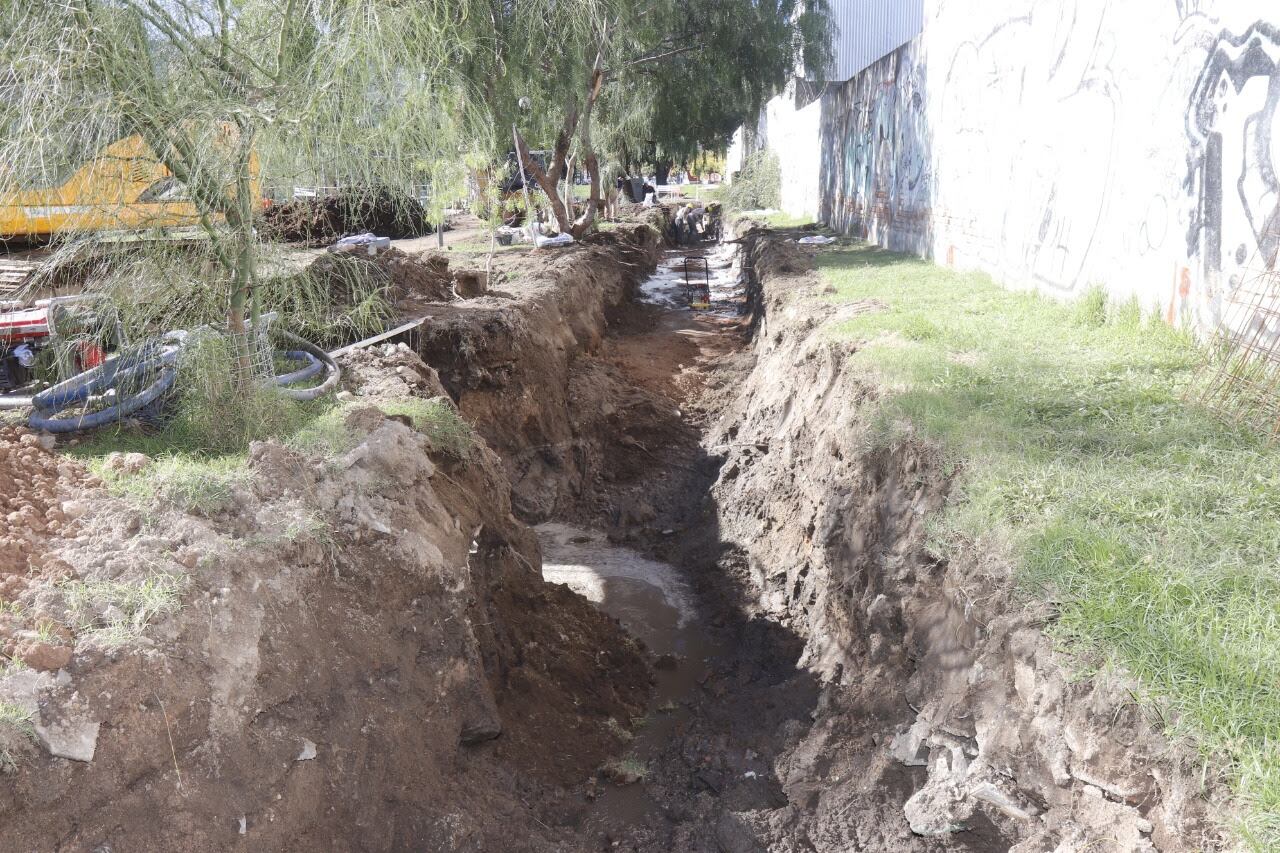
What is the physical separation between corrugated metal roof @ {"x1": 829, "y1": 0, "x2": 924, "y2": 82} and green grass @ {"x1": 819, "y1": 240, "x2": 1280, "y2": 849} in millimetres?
14266

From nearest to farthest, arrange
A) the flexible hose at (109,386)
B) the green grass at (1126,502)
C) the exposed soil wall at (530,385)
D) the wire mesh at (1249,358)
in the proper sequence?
the green grass at (1126,502) < the wire mesh at (1249,358) < the flexible hose at (109,386) < the exposed soil wall at (530,385)

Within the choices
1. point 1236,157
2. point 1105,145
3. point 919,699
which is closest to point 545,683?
point 919,699

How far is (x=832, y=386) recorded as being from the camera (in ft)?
27.0

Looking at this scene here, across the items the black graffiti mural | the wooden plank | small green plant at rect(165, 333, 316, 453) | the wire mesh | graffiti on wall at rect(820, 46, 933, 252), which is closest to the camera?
the wire mesh

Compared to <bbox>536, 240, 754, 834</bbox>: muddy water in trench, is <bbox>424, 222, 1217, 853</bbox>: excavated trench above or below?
above

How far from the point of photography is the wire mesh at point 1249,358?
5148 millimetres

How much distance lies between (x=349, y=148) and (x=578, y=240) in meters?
14.1

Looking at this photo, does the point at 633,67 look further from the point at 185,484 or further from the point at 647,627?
the point at 185,484

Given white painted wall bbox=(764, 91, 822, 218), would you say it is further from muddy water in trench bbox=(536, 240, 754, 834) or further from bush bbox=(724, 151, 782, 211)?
muddy water in trench bbox=(536, 240, 754, 834)

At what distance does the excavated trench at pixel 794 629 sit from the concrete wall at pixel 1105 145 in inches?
91.9

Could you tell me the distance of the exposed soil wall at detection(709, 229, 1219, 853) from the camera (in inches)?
127

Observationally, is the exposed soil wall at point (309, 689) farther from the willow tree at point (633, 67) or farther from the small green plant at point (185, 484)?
the willow tree at point (633, 67)

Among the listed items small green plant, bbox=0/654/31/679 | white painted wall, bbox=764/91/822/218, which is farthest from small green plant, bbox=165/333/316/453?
white painted wall, bbox=764/91/822/218

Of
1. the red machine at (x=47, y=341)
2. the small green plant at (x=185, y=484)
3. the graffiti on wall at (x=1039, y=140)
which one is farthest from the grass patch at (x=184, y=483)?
the graffiti on wall at (x=1039, y=140)
